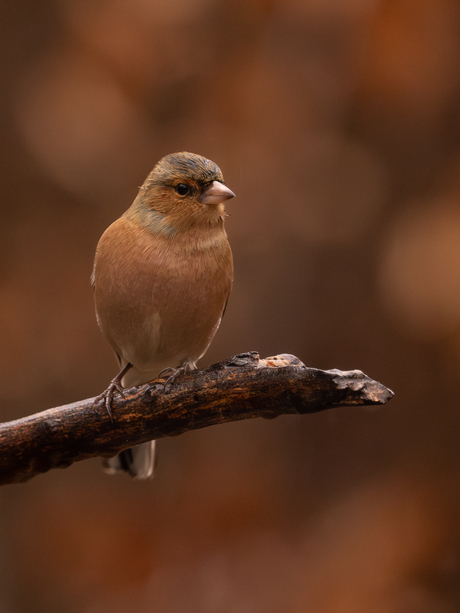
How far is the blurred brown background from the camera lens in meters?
3.49

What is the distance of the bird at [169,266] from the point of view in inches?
81.6

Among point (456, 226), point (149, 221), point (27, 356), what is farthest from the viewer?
point (27, 356)

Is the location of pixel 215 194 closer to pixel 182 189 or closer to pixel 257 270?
pixel 182 189

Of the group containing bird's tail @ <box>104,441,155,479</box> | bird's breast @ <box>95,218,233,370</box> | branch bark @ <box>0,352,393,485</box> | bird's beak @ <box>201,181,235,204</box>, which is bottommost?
bird's tail @ <box>104,441,155,479</box>

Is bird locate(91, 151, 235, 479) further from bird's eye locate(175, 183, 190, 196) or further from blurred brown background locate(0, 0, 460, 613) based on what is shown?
blurred brown background locate(0, 0, 460, 613)

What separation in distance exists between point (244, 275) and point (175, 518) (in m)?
1.55

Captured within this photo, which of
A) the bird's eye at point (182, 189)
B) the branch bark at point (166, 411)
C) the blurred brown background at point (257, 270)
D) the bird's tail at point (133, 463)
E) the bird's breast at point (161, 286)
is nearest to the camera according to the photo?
the branch bark at point (166, 411)

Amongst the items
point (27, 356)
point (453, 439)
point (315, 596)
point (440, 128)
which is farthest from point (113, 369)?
point (440, 128)

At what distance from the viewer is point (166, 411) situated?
183 cm

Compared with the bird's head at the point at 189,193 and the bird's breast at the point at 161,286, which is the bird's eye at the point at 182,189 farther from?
the bird's breast at the point at 161,286

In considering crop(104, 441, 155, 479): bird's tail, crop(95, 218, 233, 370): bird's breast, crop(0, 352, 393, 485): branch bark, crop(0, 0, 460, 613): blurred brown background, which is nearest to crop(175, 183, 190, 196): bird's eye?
crop(95, 218, 233, 370): bird's breast

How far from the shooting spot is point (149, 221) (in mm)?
2203

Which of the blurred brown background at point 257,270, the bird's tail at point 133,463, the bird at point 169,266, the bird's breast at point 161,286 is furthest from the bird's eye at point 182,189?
the blurred brown background at point 257,270

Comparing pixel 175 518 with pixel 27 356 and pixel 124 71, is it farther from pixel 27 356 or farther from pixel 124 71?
pixel 124 71
